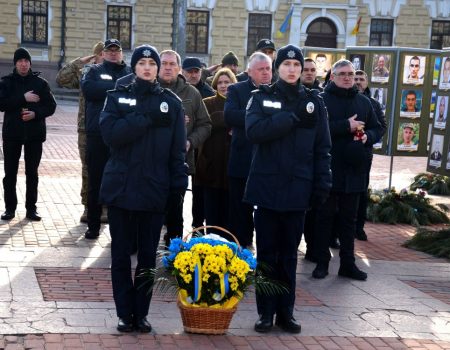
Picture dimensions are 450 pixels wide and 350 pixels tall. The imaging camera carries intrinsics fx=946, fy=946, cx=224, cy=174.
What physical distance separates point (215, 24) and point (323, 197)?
33553 mm

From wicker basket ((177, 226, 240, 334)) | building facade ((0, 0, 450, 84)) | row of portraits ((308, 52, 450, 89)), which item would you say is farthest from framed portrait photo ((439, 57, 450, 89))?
building facade ((0, 0, 450, 84))

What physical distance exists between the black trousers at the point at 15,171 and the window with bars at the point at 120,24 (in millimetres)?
28824

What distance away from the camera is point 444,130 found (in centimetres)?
1160

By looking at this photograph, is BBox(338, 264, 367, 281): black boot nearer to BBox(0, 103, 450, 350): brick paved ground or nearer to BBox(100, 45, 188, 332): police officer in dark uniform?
BBox(0, 103, 450, 350): brick paved ground

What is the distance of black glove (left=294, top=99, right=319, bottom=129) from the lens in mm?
6598

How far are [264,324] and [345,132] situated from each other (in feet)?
8.24

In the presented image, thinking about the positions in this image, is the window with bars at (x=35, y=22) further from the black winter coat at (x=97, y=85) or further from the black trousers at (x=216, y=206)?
the black trousers at (x=216, y=206)

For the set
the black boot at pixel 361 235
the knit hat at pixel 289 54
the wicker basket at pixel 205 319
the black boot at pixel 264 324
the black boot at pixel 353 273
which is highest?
the knit hat at pixel 289 54

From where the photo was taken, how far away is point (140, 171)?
630 centimetres

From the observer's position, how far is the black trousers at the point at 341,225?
854 cm

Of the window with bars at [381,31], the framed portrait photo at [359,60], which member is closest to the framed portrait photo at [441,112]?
the framed portrait photo at [359,60]

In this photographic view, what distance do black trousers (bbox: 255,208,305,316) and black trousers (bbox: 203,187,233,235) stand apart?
2782 mm

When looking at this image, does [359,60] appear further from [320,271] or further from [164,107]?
[164,107]

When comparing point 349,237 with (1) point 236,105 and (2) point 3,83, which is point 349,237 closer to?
(1) point 236,105
